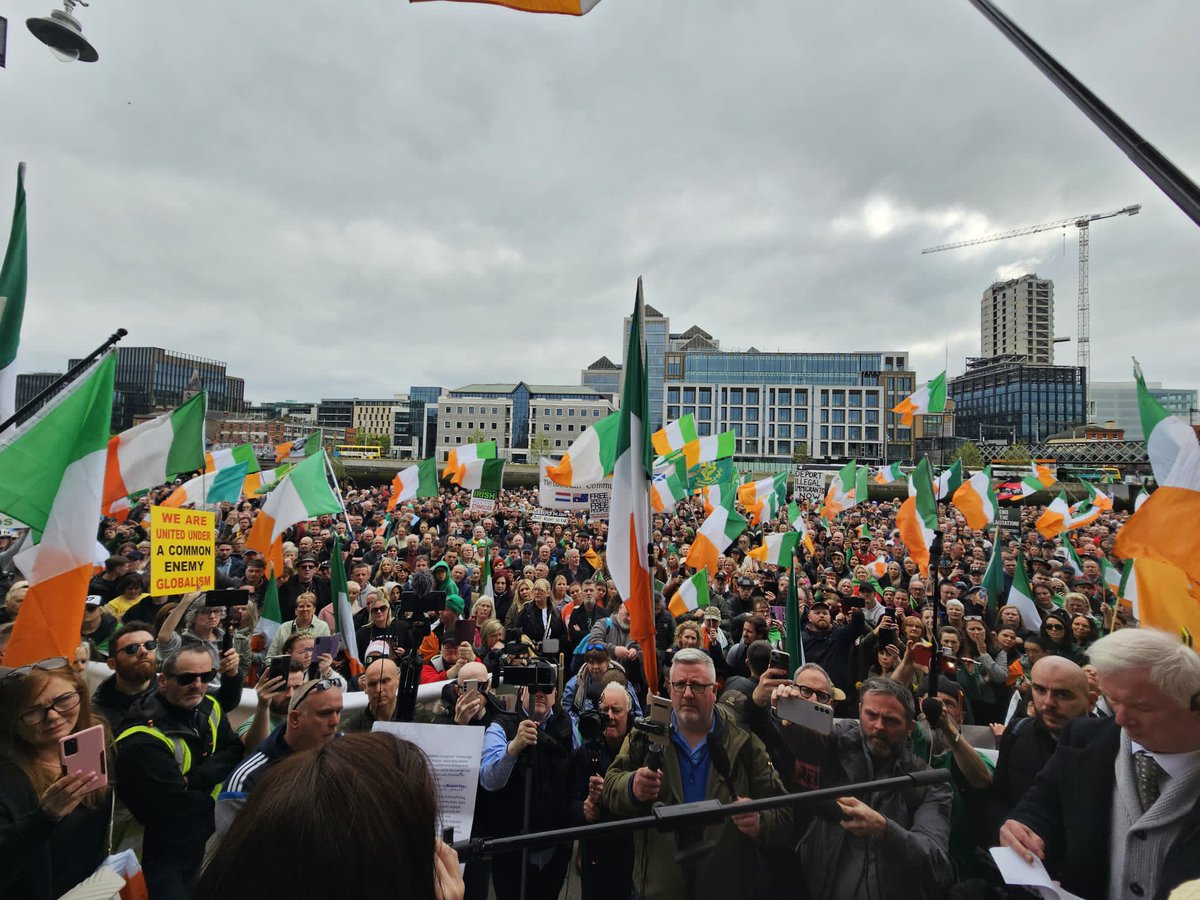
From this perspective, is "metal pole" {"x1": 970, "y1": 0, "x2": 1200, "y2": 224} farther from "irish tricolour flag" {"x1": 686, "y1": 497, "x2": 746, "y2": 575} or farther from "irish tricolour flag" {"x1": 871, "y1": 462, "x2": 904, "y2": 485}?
"irish tricolour flag" {"x1": 871, "y1": 462, "x2": 904, "y2": 485}

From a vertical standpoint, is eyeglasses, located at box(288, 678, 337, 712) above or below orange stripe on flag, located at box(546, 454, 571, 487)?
below

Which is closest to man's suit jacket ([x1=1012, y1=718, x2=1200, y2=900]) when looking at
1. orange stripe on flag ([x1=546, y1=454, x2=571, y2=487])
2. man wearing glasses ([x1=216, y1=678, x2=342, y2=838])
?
man wearing glasses ([x1=216, y1=678, x2=342, y2=838])

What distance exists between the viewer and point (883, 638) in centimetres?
562

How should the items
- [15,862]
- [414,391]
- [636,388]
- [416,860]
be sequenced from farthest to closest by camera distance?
[414,391]
[636,388]
[15,862]
[416,860]

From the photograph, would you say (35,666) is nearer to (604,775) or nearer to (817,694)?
(604,775)

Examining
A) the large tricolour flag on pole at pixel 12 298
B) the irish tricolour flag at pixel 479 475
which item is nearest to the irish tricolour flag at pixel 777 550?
the irish tricolour flag at pixel 479 475

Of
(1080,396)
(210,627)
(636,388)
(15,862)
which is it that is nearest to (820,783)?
(636,388)

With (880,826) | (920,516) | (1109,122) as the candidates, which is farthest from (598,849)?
(920,516)

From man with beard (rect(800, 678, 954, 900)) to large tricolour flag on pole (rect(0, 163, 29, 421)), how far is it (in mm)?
6057

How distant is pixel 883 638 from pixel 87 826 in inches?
219

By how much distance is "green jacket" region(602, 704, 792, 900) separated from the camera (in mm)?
2645

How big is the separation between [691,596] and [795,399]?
4056 inches

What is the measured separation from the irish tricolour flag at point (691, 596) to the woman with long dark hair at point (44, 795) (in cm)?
602

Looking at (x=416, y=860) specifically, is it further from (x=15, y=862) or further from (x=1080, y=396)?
(x=1080, y=396)
